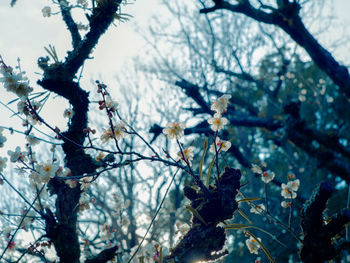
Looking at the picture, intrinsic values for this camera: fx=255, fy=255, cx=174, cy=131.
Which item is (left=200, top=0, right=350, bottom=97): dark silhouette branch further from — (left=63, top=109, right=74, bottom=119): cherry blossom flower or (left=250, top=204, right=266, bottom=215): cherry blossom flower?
(left=63, top=109, right=74, bottom=119): cherry blossom flower

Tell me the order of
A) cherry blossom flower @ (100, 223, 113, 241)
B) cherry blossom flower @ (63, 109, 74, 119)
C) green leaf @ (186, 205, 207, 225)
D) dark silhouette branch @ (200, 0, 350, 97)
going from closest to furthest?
1. green leaf @ (186, 205, 207, 225)
2. cherry blossom flower @ (63, 109, 74, 119)
3. cherry blossom flower @ (100, 223, 113, 241)
4. dark silhouette branch @ (200, 0, 350, 97)

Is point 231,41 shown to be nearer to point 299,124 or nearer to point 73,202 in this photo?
point 299,124

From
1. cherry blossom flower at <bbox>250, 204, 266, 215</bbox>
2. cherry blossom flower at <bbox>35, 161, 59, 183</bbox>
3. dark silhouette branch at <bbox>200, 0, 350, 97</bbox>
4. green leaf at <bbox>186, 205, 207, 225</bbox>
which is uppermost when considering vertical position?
dark silhouette branch at <bbox>200, 0, 350, 97</bbox>

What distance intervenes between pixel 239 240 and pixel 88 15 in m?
9.43

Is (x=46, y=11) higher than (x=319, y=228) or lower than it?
higher

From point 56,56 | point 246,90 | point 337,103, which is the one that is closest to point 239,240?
point 246,90

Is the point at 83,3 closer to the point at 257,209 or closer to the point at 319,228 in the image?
the point at 257,209

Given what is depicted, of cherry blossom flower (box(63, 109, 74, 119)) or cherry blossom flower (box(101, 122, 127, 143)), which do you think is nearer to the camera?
cherry blossom flower (box(101, 122, 127, 143))

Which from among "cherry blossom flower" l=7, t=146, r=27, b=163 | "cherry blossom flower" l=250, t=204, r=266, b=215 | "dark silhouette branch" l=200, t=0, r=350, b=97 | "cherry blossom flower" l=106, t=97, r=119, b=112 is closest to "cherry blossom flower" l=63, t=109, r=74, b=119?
"cherry blossom flower" l=7, t=146, r=27, b=163

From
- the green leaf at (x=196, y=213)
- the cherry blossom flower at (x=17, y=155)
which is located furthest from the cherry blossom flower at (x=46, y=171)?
the green leaf at (x=196, y=213)

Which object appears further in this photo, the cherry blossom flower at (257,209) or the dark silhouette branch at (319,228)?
the cherry blossom flower at (257,209)

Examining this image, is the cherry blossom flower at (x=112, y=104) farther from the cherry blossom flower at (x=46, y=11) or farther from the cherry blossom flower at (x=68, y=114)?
the cherry blossom flower at (x=46, y=11)

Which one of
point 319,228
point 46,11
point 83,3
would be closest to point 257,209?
point 319,228

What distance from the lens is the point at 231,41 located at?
342 inches
